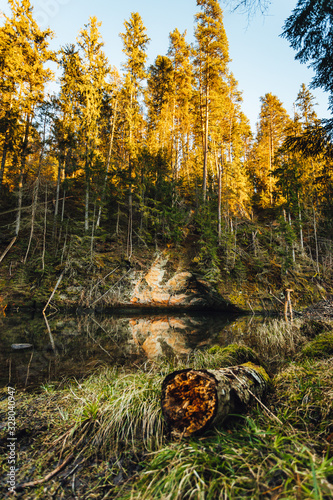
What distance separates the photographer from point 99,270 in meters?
17.0

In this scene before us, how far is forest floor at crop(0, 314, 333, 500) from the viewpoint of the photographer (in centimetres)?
141

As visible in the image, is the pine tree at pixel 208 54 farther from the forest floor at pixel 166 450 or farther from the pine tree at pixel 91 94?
the forest floor at pixel 166 450

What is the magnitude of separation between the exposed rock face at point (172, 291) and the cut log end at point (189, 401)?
14789 mm

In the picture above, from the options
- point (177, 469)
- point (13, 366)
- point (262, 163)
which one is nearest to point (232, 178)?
point (262, 163)

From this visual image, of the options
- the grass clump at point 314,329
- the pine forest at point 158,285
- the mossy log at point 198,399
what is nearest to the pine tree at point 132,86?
the pine forest at point 158,285

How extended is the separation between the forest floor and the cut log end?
0.42 ft

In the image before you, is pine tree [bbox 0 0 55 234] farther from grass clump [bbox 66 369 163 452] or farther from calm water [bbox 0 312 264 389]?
grass clump [bbox 66 369 163 452]

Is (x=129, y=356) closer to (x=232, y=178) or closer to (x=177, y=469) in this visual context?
(x=177, y=469)

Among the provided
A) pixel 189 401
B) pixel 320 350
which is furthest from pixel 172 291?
pixel 189 401

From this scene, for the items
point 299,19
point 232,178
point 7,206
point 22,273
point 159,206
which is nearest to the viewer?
point 299,19

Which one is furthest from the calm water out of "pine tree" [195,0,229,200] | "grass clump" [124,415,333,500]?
"pine tree" [195,0,229,200]

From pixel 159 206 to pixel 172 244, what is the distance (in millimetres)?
3174

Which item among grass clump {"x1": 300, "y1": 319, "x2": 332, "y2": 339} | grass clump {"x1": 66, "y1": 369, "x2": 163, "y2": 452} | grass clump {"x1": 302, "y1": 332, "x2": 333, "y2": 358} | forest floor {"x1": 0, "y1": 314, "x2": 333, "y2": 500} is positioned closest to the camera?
forest floor {"x1": 0, "y1": 314, "x2": 333, "y2": 500}

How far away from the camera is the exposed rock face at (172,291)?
16.9m
